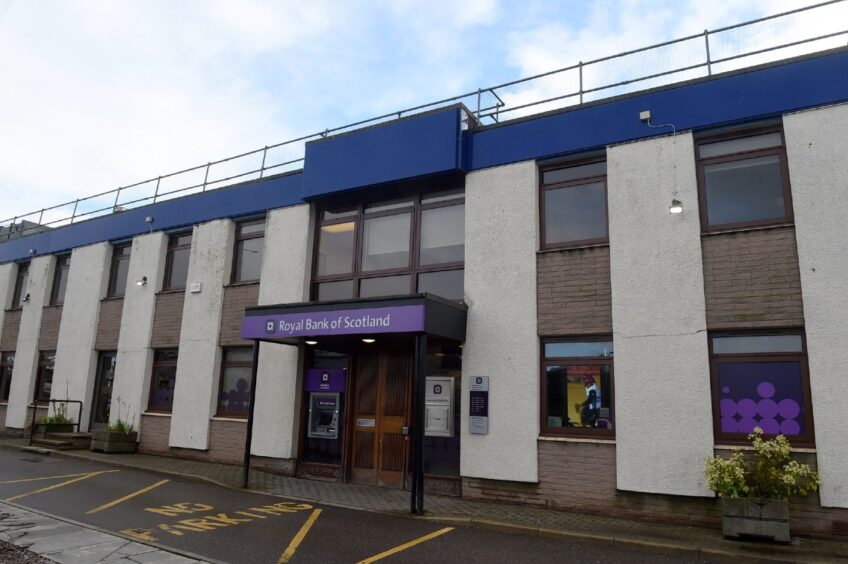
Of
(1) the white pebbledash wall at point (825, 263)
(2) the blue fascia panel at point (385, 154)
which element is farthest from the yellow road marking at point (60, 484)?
(1) the white pebbledash wall at point (825, 263)

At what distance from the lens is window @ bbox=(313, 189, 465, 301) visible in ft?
38.4

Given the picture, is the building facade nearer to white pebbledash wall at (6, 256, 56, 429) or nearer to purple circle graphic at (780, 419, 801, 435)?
purple circle graphic at (780, 419, 801, 435)

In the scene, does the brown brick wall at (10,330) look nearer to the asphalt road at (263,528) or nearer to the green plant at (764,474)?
the asphalt road at (263,528)

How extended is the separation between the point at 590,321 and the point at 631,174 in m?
2.51

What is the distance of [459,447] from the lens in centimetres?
1068

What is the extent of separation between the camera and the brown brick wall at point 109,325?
16578mm

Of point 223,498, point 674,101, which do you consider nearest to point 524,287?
point 674,101

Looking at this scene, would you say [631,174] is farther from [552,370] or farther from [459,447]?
[459,447]

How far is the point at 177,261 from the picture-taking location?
16.2 m

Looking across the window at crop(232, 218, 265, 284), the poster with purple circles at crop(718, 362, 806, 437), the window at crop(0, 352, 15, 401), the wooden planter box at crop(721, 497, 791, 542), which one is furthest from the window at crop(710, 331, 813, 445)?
the window at crop(0, 352, 15, 401)

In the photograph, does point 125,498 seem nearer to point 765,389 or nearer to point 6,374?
point 765,389

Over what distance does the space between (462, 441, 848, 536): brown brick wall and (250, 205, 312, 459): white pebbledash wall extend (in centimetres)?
421

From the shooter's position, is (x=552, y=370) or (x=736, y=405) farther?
(x=552, y=370)

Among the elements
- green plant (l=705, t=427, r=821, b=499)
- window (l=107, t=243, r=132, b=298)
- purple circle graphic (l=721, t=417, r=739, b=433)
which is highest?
window (l=107, t=243, r=132, b=298)
